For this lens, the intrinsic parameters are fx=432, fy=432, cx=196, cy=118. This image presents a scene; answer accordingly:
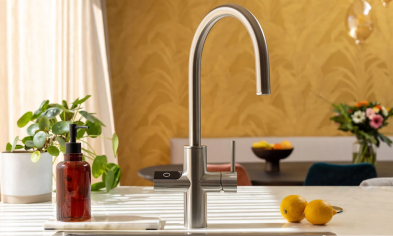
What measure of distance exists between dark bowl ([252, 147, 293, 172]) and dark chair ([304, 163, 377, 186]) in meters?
0.42

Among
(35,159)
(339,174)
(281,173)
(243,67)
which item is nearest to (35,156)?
(35,159)

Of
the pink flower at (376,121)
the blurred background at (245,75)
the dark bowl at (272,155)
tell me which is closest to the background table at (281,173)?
the dark bowl at (272,155)

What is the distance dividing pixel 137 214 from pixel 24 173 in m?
0.32

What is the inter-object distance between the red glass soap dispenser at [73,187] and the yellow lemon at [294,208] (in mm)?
377

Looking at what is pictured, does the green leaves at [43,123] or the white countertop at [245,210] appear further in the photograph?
the green leaves at [43,123]

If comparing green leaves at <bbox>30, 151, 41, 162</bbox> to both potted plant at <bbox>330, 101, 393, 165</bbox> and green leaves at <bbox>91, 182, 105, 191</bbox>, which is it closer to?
green leaves at <bbox>91, 182, 105, 191</bbox>

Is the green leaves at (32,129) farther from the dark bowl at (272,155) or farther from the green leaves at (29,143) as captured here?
the dark bowl at (272,155)

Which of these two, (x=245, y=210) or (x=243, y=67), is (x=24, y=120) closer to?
(x=245, y=210)

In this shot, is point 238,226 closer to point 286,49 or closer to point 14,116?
point 14,116

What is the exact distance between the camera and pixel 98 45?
320 centimetres

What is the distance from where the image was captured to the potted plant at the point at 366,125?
108 inches

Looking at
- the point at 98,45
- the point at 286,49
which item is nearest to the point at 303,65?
the point at 286,49

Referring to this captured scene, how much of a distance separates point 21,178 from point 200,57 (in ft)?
1.81

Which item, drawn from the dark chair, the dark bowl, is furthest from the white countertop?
the dark bowl
